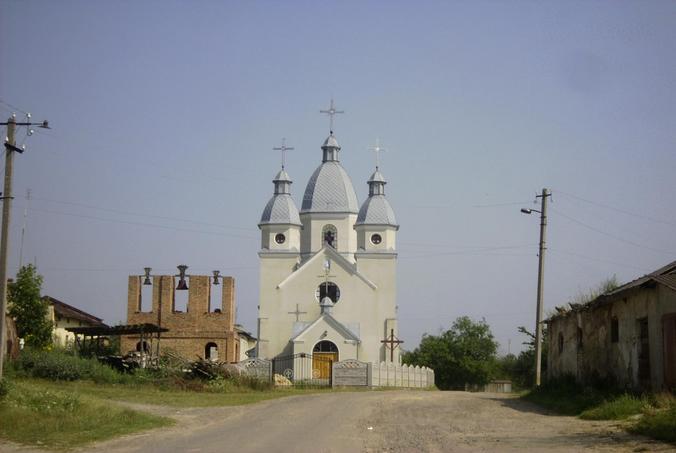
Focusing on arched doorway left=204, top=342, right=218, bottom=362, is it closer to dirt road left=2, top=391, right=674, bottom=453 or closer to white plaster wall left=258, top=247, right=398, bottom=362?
white plaster wall left=258, top=247, right=398, bottom=362

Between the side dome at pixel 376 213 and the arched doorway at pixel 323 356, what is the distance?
1098cm

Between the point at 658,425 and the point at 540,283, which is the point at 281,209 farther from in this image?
the point at 658,425

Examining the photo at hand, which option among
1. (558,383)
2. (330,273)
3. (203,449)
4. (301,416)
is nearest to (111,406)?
(301,416)

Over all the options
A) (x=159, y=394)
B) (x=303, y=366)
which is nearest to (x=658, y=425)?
(x=159, y=394)

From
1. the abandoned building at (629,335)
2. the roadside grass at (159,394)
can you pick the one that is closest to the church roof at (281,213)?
the roadside grass at (159,394)

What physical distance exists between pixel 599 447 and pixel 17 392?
12.8 m

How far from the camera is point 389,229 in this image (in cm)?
6762

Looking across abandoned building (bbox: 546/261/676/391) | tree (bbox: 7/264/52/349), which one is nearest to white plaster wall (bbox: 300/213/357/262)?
tree (bbox: 7/264/52/349)

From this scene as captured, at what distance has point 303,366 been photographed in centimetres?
5659

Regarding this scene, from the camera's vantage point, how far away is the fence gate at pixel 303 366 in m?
54.9

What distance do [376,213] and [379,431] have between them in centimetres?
4885

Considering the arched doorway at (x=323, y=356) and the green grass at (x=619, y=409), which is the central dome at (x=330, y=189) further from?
the green grass at (x=619, y=409)

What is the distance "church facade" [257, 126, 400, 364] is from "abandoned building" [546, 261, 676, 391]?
101 feet

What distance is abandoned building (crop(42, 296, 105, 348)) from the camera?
47.9 meters
